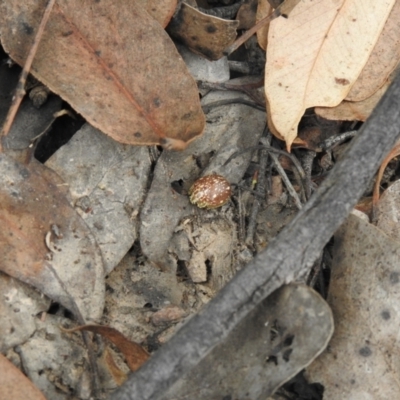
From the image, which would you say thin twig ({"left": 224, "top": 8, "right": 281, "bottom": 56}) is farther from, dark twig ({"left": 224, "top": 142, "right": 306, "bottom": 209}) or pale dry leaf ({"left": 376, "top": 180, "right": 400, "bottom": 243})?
pale dry leaf ({"left": 376, "top": 180, "right": 400, "bottom": 243})

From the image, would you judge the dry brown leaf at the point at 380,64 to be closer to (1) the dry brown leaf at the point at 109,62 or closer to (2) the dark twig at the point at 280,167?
(2) the dark twig at the point at 280,167

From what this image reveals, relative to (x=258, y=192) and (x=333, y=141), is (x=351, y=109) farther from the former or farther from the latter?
(x=258, y=192)

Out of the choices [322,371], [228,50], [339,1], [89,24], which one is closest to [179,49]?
[228,50]

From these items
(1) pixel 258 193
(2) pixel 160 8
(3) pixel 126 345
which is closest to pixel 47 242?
(3) pixel 126 345

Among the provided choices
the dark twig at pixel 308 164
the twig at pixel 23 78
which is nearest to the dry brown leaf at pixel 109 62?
the twig at pixel 23 78

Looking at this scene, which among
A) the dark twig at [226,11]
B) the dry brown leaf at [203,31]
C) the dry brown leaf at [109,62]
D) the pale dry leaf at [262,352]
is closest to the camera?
the pale dry leaf at [262,352]

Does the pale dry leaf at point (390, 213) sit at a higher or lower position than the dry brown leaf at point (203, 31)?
lower
